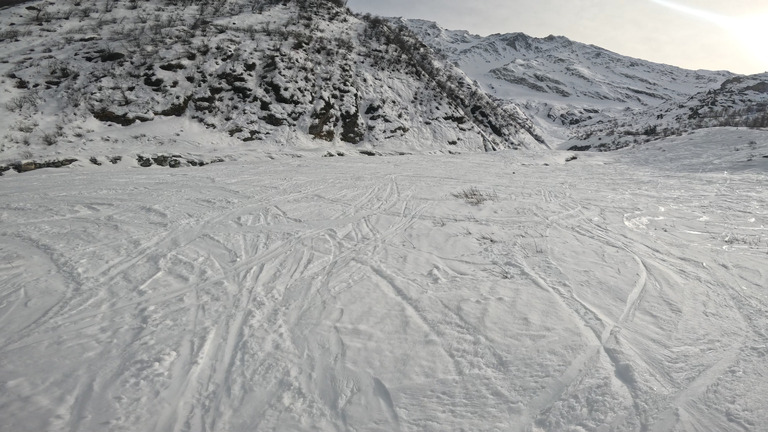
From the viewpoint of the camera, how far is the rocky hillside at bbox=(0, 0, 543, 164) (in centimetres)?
1242

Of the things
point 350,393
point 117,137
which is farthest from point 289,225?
point 117,137

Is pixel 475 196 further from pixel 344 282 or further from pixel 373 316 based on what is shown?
pixel 373 316

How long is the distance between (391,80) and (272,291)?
21102mm

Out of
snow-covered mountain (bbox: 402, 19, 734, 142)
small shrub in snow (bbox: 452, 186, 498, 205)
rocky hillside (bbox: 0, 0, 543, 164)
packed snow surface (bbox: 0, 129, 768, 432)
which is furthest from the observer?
snow-covered mountain (bbox: 402, 19, 734, 142)

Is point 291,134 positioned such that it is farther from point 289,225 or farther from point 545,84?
point 545,84

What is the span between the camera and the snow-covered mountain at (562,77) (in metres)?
71.3

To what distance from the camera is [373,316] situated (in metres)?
3.40

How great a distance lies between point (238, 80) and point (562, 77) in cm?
10855

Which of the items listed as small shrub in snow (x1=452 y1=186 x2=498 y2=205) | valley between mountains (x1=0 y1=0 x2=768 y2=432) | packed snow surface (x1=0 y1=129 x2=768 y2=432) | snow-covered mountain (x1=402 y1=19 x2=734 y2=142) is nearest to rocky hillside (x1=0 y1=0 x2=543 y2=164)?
valley between mountains (x1=0 y1=0 x2=768 y2=432)

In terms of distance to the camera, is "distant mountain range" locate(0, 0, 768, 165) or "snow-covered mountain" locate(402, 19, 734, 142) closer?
"distant mountain range" locate(0, 0, 768, 165)

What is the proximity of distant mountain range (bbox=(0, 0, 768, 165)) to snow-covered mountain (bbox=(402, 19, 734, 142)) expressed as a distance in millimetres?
32959

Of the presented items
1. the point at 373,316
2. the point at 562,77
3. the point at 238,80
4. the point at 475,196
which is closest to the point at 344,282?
the point at 373,316

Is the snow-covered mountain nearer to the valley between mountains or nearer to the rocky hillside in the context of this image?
the rocky hillside

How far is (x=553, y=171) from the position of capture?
13070 millimetres
